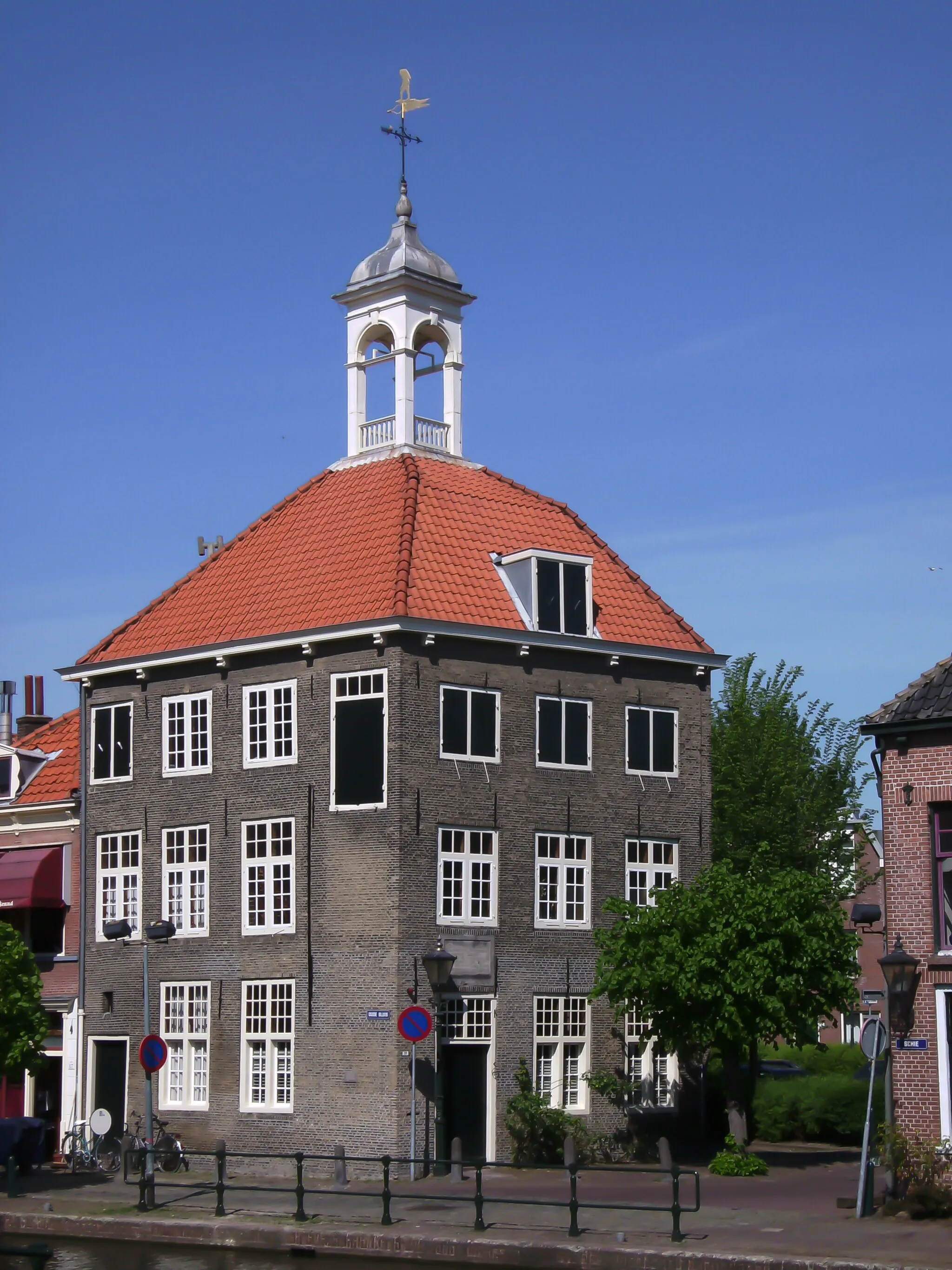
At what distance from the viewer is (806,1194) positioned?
2881 centimetres

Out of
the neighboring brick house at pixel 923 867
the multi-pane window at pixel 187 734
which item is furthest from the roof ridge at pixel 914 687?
the multi-pane window at pixel 187 734

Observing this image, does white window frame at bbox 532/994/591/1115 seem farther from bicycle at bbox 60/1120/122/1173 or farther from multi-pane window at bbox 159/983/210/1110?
bicycle at bbox 60/1120/122/1173

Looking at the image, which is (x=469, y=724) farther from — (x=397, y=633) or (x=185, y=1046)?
(x=185, y=1046)

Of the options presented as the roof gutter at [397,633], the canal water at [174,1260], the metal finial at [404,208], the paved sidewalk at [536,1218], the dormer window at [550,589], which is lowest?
the canal water at [174,1260]

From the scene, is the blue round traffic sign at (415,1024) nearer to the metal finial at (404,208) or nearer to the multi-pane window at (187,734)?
the multi-pane window at (187,734)

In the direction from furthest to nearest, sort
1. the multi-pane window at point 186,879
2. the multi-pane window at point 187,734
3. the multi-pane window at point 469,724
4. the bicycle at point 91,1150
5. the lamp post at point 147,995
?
the multi-pane window at point 187,734, the multi-pane window at point 186,879, the bicycle at point 91,1150, the multi-pane window at point 469,724, the lamp post at point 147,995

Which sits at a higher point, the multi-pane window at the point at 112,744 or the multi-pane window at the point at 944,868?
the multi-pane window at the point at 112,744

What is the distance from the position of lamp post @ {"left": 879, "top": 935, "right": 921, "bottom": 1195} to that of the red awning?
2116 cm

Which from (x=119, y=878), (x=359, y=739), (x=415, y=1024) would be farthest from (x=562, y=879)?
(x=119, y=878)

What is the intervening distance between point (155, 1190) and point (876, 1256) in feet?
48.4

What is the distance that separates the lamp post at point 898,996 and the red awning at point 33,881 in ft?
69.4

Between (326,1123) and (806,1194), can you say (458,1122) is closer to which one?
(326,1123)

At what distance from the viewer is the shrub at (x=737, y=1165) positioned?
106 ft

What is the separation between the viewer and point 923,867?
89.0 ft
